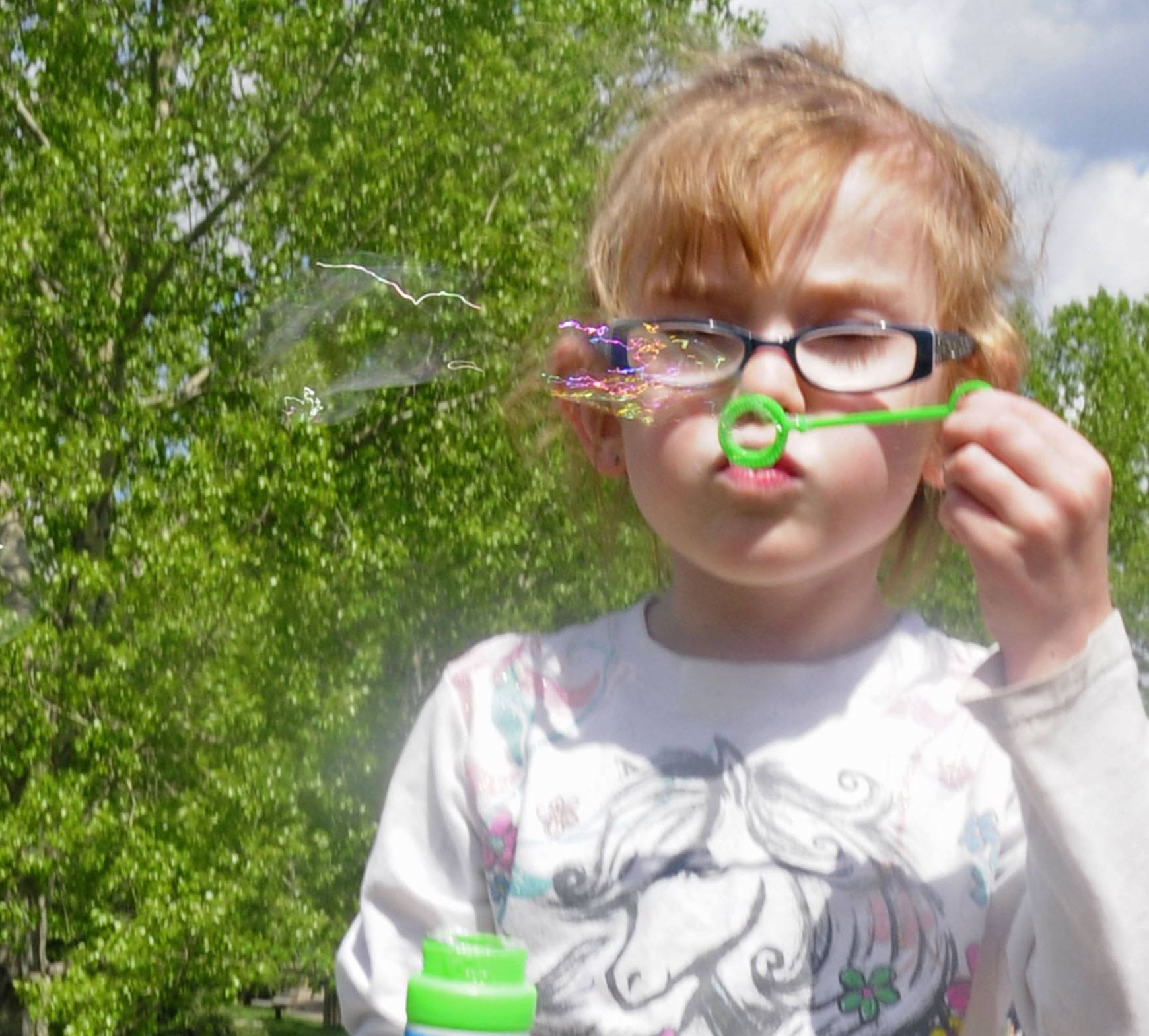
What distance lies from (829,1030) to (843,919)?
0.30ft

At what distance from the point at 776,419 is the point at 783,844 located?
375 millimetres

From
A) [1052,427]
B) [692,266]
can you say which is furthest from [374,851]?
[1052,427]

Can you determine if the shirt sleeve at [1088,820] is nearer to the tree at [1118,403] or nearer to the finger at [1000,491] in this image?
the finger at [1000,491]

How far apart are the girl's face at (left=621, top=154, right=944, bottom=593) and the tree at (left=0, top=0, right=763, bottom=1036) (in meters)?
6.03

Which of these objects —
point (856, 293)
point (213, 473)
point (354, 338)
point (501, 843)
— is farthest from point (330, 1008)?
point (856, 293)

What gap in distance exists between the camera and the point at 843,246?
143 centimetres

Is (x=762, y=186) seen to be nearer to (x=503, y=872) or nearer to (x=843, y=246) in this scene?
(x=843, y=246)

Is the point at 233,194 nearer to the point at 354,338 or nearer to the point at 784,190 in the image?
the point at 354,338

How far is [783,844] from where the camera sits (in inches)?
54.9

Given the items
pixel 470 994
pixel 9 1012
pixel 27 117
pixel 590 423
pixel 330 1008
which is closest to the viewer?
pixel 470 994

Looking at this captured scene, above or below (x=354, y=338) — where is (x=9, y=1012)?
below

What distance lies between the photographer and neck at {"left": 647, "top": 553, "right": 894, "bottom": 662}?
1.53 m

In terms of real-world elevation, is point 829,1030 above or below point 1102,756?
below

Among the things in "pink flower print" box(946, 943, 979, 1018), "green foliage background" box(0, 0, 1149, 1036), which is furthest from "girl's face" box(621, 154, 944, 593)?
"green foliage background" box(0, 0, 1149, 1036)
